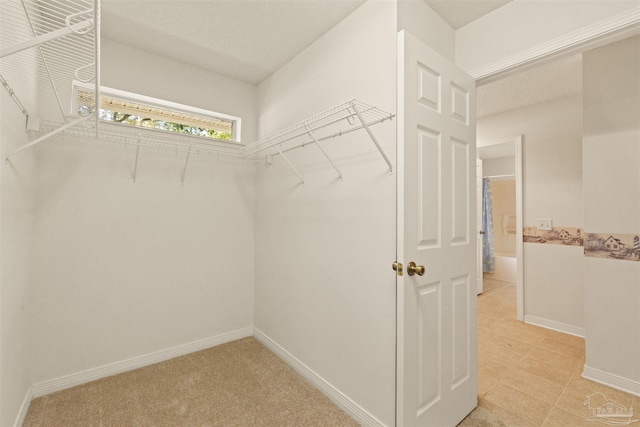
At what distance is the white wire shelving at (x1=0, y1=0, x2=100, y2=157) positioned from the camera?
3.33 feet

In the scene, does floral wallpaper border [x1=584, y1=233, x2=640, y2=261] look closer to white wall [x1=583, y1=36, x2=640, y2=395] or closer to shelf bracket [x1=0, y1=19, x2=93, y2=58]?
white wall [x1=583, y1=36, x2=640, y2=395]

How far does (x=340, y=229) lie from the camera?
191 cm

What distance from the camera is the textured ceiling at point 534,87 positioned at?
8.30ft

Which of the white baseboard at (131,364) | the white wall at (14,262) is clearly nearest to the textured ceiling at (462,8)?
the white wall at (14,262)

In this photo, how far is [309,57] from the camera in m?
2.21

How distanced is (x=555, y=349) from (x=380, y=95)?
9.07 ft

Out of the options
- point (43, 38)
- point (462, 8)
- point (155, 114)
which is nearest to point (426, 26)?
point (462, 8)

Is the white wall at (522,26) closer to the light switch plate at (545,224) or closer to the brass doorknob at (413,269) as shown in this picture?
the brass doorknob at (413,269)

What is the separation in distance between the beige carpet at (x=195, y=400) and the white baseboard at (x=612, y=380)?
184cm

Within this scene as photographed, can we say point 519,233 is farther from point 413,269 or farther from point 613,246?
point 413,269

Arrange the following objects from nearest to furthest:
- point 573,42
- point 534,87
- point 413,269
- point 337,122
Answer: point 413,269, point 573,42, point 337,122, point 534,87

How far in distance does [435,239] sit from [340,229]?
0.62 m

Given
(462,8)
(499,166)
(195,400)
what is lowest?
(195,400)

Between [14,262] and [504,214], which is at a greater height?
[504,214]
